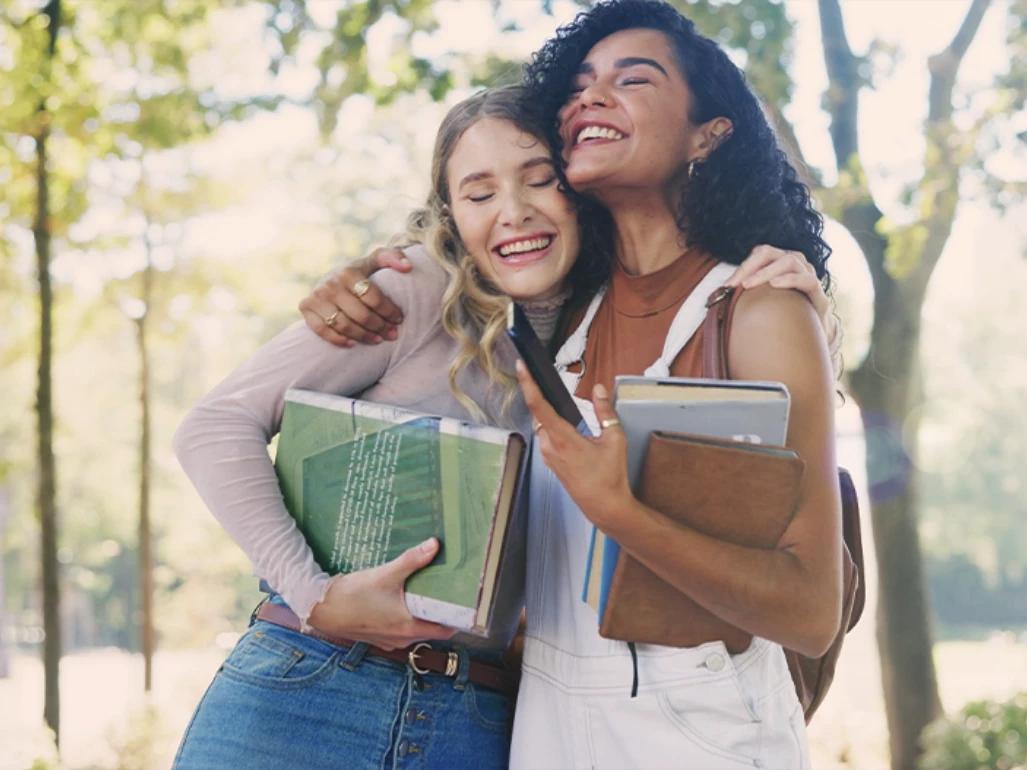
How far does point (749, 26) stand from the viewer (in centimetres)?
706

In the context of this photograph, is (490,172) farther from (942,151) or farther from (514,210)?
(942,151)

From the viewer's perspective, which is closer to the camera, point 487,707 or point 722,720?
point 722,720

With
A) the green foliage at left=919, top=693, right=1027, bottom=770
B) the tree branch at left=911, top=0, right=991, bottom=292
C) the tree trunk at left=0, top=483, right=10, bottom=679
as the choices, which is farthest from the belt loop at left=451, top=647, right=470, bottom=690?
the tree trunk at left=0, top=483, right=10, bottom=679

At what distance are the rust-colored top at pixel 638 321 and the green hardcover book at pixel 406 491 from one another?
37cm

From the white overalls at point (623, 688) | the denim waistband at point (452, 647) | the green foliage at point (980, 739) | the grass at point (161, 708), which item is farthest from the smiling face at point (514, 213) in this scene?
the green foliage at point (980, 739)

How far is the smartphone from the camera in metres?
1.72

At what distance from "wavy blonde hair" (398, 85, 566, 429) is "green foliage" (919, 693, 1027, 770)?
680cm

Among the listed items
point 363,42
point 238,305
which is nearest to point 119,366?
point 238,305

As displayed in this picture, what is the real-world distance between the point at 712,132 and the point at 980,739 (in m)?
7.03

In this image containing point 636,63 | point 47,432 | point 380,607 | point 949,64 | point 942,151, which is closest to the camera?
point 380,607

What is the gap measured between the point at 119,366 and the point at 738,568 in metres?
28.5

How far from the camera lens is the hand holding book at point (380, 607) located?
1994 millimetres

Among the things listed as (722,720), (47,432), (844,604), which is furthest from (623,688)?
(47,432)

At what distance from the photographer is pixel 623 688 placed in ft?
6.42
